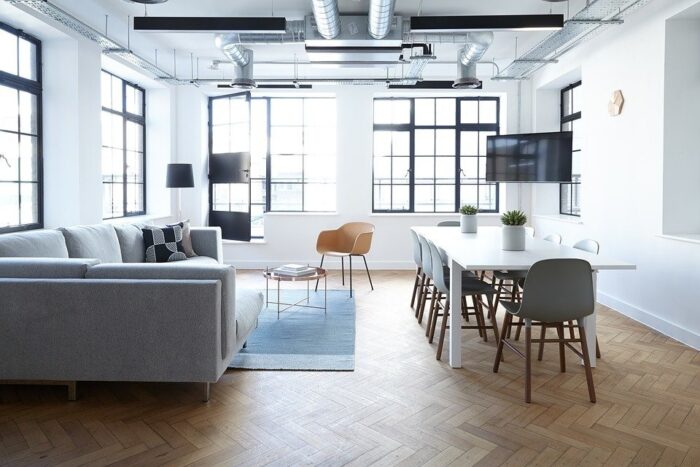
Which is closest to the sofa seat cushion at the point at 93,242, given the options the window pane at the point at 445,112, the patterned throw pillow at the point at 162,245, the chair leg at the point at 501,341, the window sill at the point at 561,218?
the patterned throw pillow at the point at 162,245

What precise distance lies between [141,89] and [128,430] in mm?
6936

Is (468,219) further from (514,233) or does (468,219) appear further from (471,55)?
(471,55)

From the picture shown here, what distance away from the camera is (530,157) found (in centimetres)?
751

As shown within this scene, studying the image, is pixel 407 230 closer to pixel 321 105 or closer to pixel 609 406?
pixel 321 105

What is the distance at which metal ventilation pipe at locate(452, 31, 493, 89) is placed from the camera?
6098 millimetres

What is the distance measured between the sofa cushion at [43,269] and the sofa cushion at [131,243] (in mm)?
2109

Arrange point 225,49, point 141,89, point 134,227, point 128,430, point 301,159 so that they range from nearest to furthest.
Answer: point 128,430 → point 134,227 → point 225,49 → point 141,89 → point 301,159

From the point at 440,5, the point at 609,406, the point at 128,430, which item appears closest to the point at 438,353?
the point at 609,406

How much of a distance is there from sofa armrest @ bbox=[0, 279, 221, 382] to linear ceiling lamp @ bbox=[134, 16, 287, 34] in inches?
118

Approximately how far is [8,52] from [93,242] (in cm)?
238

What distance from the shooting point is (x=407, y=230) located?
9.09 metres

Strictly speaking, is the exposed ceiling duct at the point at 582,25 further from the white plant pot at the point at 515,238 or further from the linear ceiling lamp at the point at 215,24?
the linear ceiling lamp at the point at 215,24

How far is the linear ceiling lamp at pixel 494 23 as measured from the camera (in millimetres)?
5219

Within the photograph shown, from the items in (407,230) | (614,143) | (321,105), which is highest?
(321,105)
